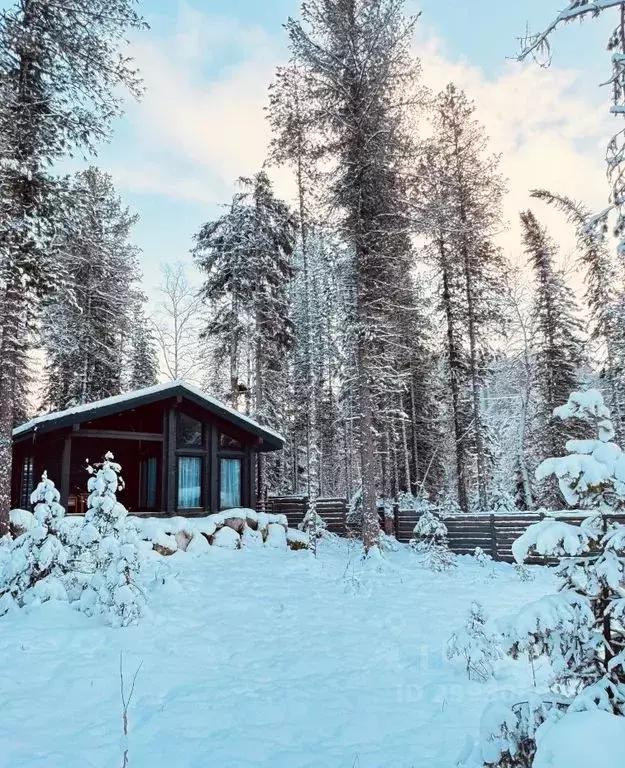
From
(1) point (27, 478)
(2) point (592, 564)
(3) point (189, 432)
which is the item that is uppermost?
(3) point (189, 432)

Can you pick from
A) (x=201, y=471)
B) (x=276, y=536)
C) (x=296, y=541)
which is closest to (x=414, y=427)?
(x=296, y=541)

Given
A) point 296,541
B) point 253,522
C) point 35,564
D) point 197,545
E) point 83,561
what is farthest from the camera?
point 253,522

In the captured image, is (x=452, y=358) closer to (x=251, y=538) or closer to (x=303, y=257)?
(x=251, y=538)

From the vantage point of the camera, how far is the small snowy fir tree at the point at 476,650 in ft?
15.9

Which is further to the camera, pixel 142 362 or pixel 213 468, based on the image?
pixel 142 362

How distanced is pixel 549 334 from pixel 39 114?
61.4 ft

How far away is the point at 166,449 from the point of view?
15.1 metres

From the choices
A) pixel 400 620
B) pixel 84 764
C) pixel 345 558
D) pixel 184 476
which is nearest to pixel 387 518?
pixel 345 558

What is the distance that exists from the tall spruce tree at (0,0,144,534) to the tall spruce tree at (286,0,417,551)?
178 inches

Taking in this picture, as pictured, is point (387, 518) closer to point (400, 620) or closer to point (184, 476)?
point (184, 476)

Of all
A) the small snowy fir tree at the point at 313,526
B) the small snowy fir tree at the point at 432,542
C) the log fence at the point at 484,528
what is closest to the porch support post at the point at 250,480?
the small snowy fir tree at the point at 313,526

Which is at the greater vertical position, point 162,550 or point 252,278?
point 252,278

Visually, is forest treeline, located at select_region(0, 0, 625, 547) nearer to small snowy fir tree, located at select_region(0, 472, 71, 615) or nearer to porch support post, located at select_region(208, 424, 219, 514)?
porch support post, located at select_region(208, 424, 219, 514)

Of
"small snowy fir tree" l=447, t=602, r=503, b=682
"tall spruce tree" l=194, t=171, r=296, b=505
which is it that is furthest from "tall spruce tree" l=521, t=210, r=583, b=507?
"small snowy fir tree" l=447, t=602, r=503, b=682
